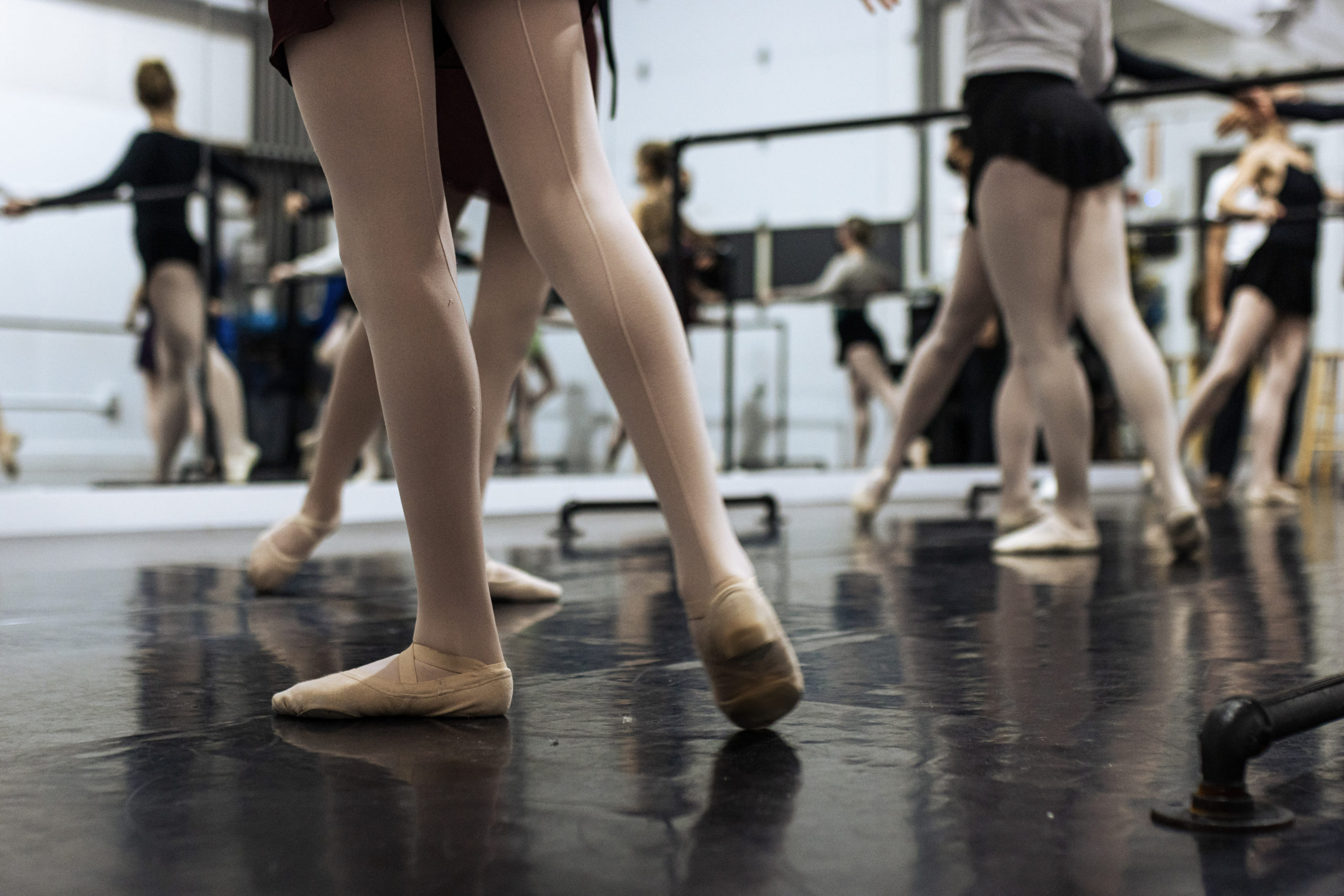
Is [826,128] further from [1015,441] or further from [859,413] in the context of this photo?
[859,413]

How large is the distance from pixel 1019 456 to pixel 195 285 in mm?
2193

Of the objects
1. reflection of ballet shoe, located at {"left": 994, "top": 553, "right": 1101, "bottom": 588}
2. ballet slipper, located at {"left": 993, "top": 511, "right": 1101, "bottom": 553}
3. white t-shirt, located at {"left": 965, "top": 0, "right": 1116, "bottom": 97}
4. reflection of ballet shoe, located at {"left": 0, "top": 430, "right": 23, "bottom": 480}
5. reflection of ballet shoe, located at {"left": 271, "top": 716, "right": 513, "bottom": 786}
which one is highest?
white t-shirt, located at {"left": 965, "top": 0, "right": 1116, "bottom": 97}

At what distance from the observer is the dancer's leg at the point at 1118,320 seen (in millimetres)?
2377

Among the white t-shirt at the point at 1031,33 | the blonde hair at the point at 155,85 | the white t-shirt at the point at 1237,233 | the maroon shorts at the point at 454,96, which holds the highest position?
the white t-shirt at the point at 1237,233

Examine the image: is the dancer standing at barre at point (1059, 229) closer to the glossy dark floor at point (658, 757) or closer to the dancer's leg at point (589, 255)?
the glossy dark floor at point (658, 757)

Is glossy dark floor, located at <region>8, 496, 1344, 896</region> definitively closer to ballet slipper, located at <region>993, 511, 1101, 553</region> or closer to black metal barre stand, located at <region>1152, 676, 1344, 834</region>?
black metal barre stand, located at <region>1152, 676, 1344, 834</region>

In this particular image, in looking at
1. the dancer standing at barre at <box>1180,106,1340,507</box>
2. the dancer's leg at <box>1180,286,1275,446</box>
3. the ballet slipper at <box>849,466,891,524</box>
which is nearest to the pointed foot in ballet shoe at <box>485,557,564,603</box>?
the ballet slipper at <box>849,466,891,524</box>

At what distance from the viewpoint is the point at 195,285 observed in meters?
3.70

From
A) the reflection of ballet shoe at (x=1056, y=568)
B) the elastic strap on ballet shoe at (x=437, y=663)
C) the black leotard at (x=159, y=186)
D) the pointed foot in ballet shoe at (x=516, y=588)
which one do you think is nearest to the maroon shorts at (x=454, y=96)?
the elastic strap on ballet shoe at (x=437, y=663)

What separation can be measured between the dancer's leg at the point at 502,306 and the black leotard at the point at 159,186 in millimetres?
2392

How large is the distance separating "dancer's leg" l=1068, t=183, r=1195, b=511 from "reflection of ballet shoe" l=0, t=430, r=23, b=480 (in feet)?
8.25

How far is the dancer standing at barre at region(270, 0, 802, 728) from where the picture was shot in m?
0.94

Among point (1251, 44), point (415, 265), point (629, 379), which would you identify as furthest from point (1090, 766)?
point (1251, 44)

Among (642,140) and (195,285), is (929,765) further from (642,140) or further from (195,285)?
(642,140)
